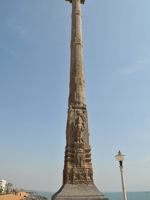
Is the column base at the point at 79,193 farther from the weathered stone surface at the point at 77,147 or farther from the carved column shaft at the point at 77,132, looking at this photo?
the carved column shaft at the point at 77,132

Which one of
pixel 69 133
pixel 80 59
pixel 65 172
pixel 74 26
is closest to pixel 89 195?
pixel 65 172

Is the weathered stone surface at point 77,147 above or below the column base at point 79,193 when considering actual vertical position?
above

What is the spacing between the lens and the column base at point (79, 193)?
8410mm

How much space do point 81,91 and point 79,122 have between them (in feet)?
7.91

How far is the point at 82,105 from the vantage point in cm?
1146

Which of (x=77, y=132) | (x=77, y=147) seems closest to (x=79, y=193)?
(x=77, y=147)

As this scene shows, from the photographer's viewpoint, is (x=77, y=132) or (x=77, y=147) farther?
(x=77, y=132)

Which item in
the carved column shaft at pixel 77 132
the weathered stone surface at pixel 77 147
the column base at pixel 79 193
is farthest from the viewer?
the carved column shaft at pixel 77 132

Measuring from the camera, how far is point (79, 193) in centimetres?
866

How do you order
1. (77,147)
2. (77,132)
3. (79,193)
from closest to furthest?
(79,193), (77,147), (77,132)

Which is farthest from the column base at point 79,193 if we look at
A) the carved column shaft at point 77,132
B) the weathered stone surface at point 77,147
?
the carved column shaft at point 77,132

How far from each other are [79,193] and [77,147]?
2.41m

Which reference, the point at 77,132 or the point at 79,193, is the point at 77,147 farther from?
the point at 79,193

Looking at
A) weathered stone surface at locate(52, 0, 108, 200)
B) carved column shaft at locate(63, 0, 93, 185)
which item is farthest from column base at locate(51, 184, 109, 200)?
carved column shaft at locate(63, 0, 93, 185)
